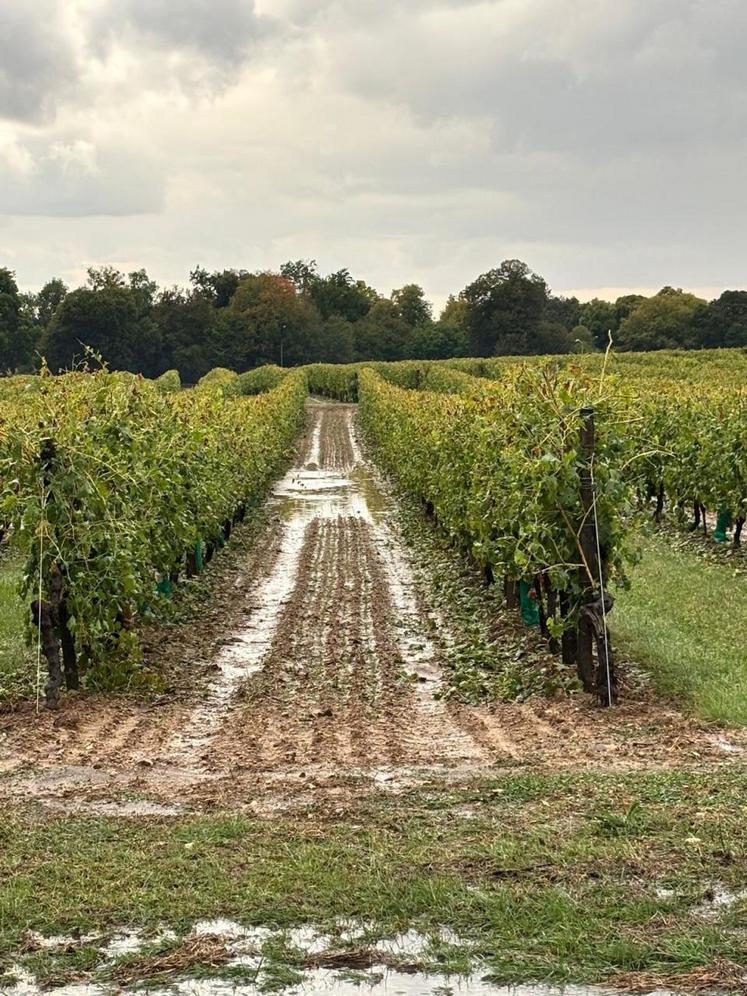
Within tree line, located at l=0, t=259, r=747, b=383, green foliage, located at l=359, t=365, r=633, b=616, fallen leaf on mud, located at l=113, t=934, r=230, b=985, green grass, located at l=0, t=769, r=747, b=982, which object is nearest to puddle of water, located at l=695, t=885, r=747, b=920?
green grass, located at l=0, t=769, r=747, b=982

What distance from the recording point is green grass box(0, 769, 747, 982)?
16.6ft

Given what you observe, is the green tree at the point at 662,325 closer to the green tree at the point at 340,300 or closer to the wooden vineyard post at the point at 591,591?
the green tree at the point at 340,300

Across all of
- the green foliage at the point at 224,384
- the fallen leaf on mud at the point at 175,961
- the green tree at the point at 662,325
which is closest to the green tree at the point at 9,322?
the green foliage at the point at 224,384

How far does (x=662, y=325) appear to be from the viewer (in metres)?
101

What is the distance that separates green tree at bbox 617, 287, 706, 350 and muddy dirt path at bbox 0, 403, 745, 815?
86883mm

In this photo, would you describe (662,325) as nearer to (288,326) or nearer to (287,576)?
(288,326)

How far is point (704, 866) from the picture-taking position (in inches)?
230

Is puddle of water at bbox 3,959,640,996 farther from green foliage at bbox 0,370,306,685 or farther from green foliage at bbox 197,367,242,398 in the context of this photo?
green foliage at bbox 197,367,242,398

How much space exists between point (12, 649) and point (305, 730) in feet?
14.1

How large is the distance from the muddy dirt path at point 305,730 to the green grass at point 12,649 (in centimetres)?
80

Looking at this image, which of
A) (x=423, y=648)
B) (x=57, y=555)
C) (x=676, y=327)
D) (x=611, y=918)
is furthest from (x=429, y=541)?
(x=676, y=327)

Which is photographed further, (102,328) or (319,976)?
(102,328)

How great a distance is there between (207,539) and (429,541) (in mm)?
4902

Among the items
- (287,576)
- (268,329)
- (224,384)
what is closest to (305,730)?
(287,576)
